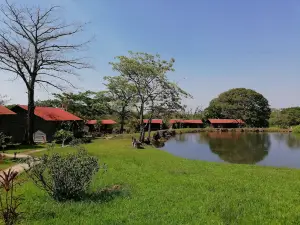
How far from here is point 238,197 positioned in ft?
29.7

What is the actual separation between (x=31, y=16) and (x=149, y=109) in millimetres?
18804

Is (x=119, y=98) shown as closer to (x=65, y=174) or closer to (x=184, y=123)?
(x=184, y=123)

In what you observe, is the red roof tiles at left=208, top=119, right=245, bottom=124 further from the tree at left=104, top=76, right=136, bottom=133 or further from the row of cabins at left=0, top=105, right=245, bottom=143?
the row of cabins at left=0, top=105, right=245, bottom=143

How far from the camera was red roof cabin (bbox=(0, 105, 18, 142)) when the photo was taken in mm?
29016

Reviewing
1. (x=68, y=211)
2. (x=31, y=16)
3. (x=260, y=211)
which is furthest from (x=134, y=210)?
(x=31, y=16)

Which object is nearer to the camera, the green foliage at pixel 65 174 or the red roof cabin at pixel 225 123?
the green foliage at pixel 65 174

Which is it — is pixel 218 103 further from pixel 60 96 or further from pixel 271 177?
pixel 271 177

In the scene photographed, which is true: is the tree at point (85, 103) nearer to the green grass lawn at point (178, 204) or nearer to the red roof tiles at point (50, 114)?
the red roof tiles at point (50, 114)

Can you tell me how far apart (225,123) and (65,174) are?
78.7 m

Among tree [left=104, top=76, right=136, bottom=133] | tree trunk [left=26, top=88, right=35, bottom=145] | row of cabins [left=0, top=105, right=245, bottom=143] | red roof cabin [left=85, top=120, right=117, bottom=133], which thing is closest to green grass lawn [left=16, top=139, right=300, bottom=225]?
tree trunk [left=26, top=88, right=35, bottom=145]

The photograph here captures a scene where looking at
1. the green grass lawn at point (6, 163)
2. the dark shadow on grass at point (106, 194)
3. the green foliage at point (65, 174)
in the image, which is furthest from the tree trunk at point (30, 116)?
the green foliage at point (65, 174)

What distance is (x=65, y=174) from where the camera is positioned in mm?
8375

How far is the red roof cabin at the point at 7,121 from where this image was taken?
29.0 metres

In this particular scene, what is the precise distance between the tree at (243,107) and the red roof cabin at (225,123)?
1347mm
